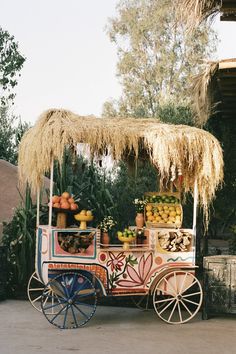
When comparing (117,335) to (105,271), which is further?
(105,271)

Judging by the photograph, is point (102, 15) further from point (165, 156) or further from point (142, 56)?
point (165, 156)

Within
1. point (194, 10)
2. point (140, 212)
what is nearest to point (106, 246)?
point (140, 212)

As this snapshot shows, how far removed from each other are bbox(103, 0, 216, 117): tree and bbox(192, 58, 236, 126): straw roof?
20.9 meters

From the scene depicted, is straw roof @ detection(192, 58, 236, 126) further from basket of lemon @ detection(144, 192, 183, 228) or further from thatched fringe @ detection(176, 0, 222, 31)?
basket of lemon @ detection(144, 192, 183, 228)

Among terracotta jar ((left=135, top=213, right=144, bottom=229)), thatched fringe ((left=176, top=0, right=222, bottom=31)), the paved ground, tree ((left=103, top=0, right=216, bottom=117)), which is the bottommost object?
the paved ground

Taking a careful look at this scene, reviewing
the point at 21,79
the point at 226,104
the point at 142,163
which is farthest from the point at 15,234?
the point at 21,79

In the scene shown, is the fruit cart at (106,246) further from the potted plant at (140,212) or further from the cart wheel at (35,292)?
the cart wheel at (35,292)

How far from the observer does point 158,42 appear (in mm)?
32719

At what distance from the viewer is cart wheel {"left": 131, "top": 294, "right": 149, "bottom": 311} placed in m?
9.51

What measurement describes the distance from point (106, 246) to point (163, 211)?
1.05m

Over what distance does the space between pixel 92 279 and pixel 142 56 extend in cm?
2556

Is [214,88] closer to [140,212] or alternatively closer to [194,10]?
[194,10]

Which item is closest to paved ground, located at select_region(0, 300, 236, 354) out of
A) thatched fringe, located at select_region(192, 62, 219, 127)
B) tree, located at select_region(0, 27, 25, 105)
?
thatched fringe, located at select_region(192, 62, 219, 127)

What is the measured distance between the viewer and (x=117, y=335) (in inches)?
298
